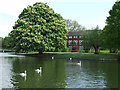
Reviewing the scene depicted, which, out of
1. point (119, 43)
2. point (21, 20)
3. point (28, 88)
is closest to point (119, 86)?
point (28, 88)

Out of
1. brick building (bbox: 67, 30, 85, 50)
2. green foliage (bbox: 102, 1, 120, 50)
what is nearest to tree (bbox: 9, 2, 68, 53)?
green foliage (bbox: 102, 1, 120, 50)

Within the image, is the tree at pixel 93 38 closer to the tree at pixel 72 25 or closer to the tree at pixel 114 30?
the tree at pixel 114 30

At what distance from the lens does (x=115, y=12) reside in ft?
204

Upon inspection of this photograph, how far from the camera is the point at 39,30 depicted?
7438 cm

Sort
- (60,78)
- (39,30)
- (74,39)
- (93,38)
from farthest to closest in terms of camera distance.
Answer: (74,39), (93,38), (39,30), (60,78)

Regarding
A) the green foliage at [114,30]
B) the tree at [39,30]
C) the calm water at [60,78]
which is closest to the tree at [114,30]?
the green foliage at [114,30]

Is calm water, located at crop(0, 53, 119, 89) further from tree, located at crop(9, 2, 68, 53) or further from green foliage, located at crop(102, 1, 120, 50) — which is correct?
tree, located at crop(9, 2, 68, 53)

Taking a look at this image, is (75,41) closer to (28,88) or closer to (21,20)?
(21,20)

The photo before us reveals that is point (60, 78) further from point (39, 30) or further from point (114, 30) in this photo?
point (39, 30)

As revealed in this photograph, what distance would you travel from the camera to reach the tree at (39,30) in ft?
238

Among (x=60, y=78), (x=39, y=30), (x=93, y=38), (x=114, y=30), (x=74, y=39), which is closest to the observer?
(x=60, y=78)

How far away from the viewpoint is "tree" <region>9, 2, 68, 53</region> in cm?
7250

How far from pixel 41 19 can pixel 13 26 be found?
42.1ft

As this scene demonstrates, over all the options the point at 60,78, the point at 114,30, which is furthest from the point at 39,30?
the point at 60,78
